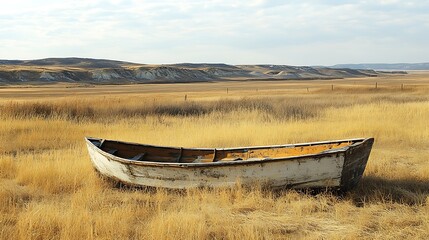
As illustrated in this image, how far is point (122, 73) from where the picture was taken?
96750 mm

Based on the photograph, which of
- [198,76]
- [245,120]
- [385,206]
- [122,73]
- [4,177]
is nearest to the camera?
[385,206]

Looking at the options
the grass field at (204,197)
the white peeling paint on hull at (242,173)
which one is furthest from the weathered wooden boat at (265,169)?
the grass field at (204,197)

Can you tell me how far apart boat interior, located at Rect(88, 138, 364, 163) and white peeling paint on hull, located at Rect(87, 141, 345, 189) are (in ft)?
4.91

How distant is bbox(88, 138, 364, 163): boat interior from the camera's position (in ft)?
31.0

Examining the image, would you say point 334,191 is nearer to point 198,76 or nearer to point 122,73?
point 122,73

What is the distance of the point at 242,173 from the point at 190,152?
9.18 ft

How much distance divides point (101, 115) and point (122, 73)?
78499mm

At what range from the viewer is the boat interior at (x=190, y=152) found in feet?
31.0

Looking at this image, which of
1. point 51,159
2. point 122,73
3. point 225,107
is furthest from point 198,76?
point 51,159

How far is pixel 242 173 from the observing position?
7.65 m

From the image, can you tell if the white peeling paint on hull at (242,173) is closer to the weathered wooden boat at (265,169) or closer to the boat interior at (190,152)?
the weathered wooden boat at (265,169)

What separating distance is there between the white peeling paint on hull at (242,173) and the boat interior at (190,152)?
1497mm

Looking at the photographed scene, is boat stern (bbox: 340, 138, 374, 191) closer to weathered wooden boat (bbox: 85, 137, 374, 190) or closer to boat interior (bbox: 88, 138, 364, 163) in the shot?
weathered wooden boat (bbox: 85, 137, 374, 190)

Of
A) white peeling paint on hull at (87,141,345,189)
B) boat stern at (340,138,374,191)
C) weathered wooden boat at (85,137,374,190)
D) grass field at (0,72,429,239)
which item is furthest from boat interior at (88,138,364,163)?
boat stern at (340,138,374,191)
